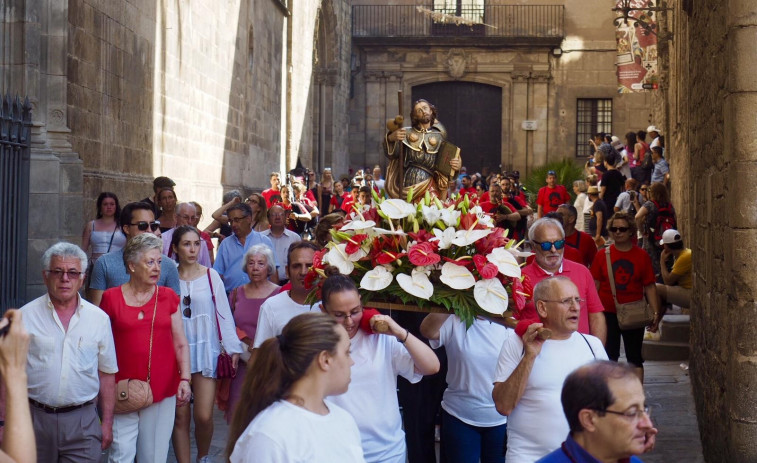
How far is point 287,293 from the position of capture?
6.37 m

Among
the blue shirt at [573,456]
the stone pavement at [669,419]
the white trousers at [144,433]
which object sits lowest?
the stone pavement at [669,419]

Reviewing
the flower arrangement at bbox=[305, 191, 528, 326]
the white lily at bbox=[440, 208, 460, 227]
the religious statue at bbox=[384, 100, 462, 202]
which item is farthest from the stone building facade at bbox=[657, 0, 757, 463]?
the religious statue at bbox=[384, 100, 462, 202]

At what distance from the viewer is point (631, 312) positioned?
879 centimetres

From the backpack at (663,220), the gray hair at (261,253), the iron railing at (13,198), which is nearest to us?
the gray hair at (261,253)

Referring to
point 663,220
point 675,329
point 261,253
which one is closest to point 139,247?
point 261,253

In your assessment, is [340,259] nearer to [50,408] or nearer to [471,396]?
[471,396]

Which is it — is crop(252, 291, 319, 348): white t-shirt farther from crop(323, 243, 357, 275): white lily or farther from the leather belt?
the leather belt

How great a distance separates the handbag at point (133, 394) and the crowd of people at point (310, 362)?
11 mm

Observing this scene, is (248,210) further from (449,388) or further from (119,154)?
(119,154)

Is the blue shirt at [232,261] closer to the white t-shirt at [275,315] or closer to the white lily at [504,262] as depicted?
the white t-shirt at [275,315]

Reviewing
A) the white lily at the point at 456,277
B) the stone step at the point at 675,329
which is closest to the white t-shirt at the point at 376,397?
the white lily at the point at 456,277

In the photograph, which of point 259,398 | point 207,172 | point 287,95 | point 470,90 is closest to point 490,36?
point 470,90

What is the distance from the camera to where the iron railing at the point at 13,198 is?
26.6 feet

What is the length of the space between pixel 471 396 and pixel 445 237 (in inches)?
33.1
